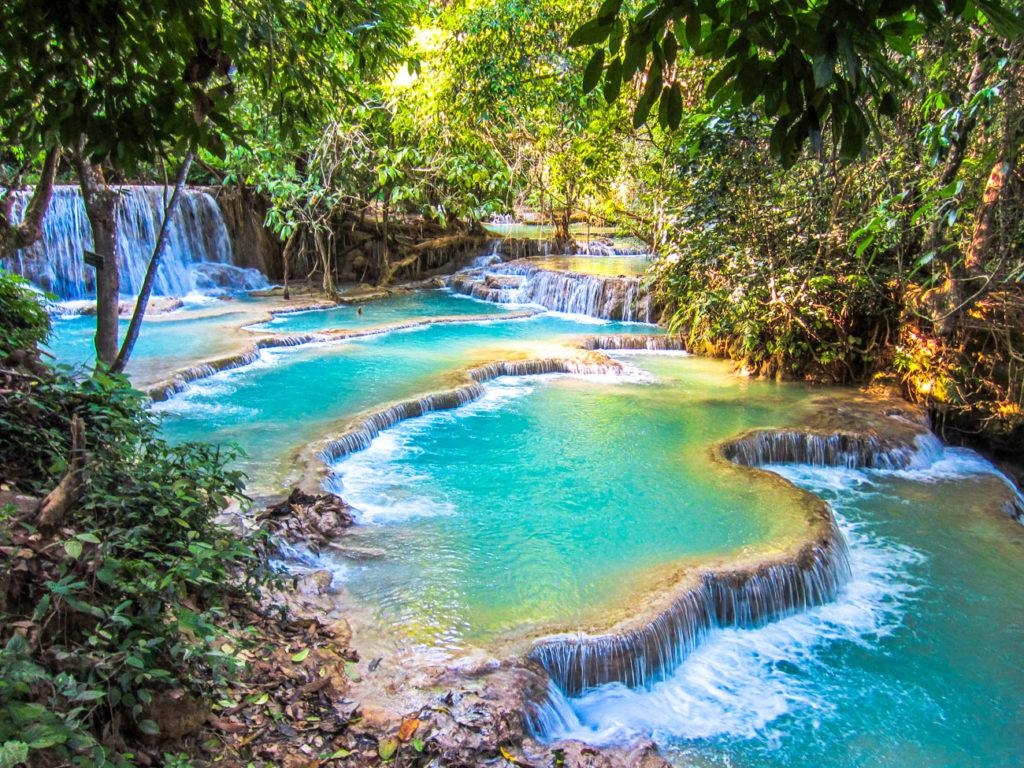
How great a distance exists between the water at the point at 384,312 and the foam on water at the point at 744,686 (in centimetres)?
1019

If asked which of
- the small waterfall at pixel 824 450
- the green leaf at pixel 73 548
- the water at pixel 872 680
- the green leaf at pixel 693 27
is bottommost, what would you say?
the water at pixel 872 680

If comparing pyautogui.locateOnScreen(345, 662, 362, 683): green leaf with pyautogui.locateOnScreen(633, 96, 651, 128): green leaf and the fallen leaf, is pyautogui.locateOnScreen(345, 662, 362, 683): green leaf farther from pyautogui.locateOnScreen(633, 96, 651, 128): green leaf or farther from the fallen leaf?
pyautogui.locateOnScreen(633, 96, 651, 128): green leaf

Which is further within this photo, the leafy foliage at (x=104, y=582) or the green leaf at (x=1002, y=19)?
the leafy foliage at (x=104, y=582)

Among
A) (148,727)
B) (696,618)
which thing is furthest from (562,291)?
(148,727)

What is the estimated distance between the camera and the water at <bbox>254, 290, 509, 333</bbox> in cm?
1407

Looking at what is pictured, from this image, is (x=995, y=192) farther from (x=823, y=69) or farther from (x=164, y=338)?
(x=164, y=338)

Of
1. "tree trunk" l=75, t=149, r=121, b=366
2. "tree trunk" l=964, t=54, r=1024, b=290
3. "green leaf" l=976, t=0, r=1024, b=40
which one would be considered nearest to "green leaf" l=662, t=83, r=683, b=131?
"green leaf" l=976, t=0, r=1024, b=40

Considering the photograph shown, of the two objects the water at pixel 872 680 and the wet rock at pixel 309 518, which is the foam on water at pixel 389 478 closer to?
the wet rock at pixel 309 518

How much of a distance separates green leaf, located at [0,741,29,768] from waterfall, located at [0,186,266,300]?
13.7 meters

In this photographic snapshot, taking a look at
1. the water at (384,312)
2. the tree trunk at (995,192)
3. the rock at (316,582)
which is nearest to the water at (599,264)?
the water at (384,312)

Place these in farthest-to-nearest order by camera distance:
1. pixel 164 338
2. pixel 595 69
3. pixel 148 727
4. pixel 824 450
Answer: pixel 164 338 → pixel 824 450 → pixel 148 727 → pixel 595 69

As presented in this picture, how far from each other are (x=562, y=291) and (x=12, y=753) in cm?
1557

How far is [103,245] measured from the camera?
4531mm

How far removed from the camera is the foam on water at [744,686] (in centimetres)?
403
